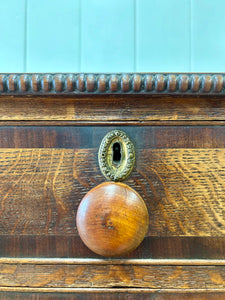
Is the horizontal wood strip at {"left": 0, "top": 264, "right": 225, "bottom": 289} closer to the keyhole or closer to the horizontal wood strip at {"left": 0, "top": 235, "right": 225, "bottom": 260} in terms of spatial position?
the horizontal wood strip at {"left": 0, "top": 235, "right": 225, "bottom": 260}

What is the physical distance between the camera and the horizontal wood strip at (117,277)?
36cm

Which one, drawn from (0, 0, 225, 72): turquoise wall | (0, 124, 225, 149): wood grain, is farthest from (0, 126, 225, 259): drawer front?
(0, 0, 225, 72): turquoise wall

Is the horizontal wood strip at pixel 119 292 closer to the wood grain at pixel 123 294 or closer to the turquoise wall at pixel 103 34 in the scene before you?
the wood grain at pixel 123 294

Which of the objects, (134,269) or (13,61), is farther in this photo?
(13,61)

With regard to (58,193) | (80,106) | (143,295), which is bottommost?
(143,295)

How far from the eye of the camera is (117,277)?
1.18 ft

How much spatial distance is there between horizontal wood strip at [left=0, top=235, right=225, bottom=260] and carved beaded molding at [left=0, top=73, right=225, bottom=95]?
173 mm

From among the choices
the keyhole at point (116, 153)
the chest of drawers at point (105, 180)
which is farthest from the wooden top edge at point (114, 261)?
the keyhole at point (116, 153)

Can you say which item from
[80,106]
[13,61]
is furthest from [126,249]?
[13,61]

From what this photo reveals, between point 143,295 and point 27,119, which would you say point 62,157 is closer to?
point 27,119

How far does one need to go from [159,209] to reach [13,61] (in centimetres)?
35

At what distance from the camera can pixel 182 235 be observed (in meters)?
0.37

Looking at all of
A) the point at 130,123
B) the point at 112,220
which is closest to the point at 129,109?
the point at 130,123

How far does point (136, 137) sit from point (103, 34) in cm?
23
